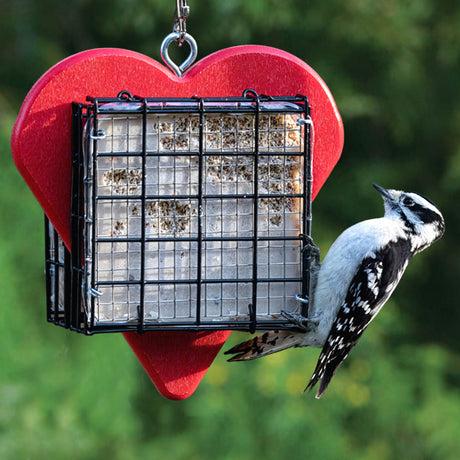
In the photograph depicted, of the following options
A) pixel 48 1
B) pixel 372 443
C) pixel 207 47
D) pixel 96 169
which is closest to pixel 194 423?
pixel 372 443

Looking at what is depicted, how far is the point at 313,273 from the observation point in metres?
3.66

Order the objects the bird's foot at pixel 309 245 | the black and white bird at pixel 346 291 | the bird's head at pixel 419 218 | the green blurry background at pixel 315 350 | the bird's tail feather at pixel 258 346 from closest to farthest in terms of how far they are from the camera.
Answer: the bird's foot at pixel 309 245 → the black and white bird at pixel 346 291 → the bird's tail feather at pixel 258 346 → the bird's head at pixel 419 218 → the green blurry background at pixel 315 350

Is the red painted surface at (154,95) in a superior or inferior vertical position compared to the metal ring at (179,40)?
inferior

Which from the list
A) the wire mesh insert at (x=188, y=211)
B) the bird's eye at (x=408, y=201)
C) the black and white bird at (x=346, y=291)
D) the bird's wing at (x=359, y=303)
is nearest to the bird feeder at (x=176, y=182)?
the wire mesh insert at (x=188, y=211)

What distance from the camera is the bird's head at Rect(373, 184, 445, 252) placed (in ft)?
13.0

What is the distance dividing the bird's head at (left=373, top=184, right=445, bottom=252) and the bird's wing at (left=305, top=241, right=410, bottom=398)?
0.22 m

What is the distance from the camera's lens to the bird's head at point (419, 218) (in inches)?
156

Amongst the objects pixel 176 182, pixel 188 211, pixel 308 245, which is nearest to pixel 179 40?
pixel 176 182

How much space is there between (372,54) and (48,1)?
122 inches

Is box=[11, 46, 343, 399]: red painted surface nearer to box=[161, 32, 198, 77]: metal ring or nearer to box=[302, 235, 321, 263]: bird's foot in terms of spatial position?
box=[161, 32, 198, 77]: metal ring

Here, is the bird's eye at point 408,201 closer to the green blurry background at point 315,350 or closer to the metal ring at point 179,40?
the metal ring at point 179,40

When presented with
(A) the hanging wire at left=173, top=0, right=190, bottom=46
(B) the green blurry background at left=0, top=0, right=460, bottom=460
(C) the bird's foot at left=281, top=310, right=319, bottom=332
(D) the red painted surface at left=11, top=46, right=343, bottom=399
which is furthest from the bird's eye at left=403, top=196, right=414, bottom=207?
(B) the green blurry background at left=0, top=0, right=460, bottom=460

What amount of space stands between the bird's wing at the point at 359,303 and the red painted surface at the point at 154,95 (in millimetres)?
475

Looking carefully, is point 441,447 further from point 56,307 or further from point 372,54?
point 56,307
